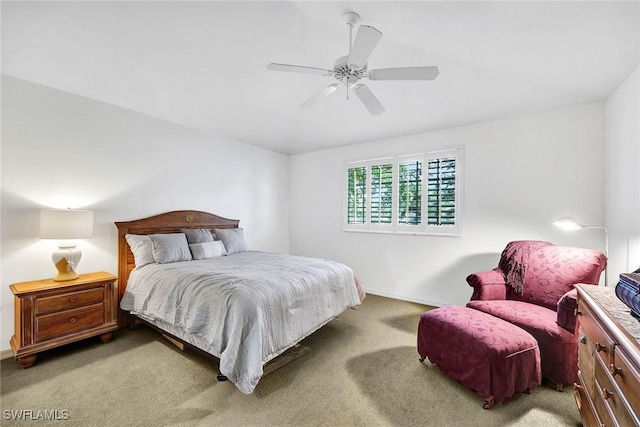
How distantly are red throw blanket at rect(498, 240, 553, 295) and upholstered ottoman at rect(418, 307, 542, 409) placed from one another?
0.71 metres

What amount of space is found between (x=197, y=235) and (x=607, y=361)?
3779 millimetres

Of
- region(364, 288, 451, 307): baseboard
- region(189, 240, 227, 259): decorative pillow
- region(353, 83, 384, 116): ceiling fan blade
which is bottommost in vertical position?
region(364, 288, 451, 307): baseboard

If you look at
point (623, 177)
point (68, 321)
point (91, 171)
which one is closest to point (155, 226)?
point (91, 171)

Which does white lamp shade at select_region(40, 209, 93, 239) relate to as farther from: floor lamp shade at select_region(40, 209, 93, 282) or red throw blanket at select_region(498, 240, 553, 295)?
red throw blanket at select_region(498, 240, 553, 295)

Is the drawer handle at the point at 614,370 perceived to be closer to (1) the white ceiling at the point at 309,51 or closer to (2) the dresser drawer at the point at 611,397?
(2) the dresser drawer at the point at 611,397

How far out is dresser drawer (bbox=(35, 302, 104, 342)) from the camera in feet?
7.63

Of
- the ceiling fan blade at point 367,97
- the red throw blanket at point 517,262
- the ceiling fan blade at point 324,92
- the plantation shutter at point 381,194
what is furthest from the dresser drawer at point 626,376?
the plantation shutter at point 381,194

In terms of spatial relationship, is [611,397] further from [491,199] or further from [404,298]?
[404,298]

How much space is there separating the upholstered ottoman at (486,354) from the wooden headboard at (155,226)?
10.7 feet

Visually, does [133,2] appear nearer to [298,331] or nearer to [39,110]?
[39,110]

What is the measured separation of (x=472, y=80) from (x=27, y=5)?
3.41m

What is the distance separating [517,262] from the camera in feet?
8.99

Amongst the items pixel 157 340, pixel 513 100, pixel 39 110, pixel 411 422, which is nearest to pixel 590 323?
pixel 411 422

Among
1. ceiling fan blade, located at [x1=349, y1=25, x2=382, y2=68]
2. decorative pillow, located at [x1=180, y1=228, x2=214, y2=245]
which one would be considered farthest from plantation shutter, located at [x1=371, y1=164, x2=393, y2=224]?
ceiling fan blade, located at [x1=349, y1=25, x2=382, y2=68]
